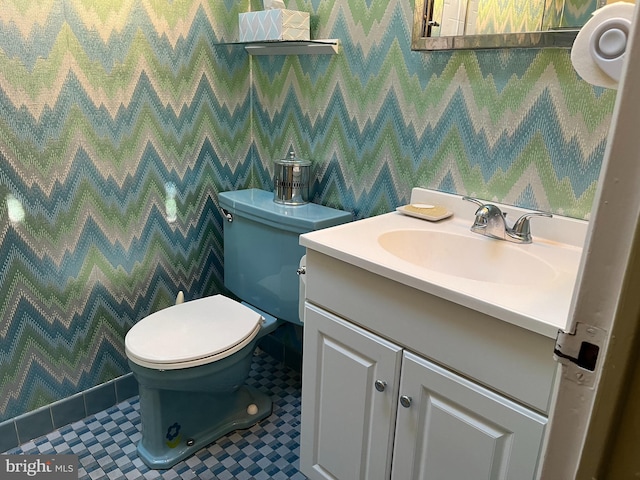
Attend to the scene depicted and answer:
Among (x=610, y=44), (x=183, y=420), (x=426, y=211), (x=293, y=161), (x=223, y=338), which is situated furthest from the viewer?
(x=293, y=161)

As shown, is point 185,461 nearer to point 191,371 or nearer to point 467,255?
point 191,371

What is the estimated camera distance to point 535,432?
896 mm

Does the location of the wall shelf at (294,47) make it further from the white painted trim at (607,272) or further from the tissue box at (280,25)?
the white painted trim at (607,272)

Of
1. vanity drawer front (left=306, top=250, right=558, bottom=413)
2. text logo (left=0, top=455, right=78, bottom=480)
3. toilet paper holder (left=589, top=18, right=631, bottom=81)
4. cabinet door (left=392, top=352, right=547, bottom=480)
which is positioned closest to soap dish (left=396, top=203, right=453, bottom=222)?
vanity drawer front (left=306, top=250, right=558, bottom=413)

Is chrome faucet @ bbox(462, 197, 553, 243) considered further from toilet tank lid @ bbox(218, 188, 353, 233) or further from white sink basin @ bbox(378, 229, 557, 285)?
toilet tank lid @ bbox(218, 188, 353, 233)

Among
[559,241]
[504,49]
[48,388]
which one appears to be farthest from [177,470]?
[504,49]

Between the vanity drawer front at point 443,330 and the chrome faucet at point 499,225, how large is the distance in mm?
371

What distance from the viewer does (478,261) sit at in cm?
128

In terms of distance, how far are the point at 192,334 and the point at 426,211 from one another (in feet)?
2.68

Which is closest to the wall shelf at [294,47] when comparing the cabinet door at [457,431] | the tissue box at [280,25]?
the tissue box at [280,25]

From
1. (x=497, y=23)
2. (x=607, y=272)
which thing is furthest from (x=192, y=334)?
(x=607, y=272)

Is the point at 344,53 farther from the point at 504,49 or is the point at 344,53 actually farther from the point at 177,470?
the point at 177,470

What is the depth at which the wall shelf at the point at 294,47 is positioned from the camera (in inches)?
64.4

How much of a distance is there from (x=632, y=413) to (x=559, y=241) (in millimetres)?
970
